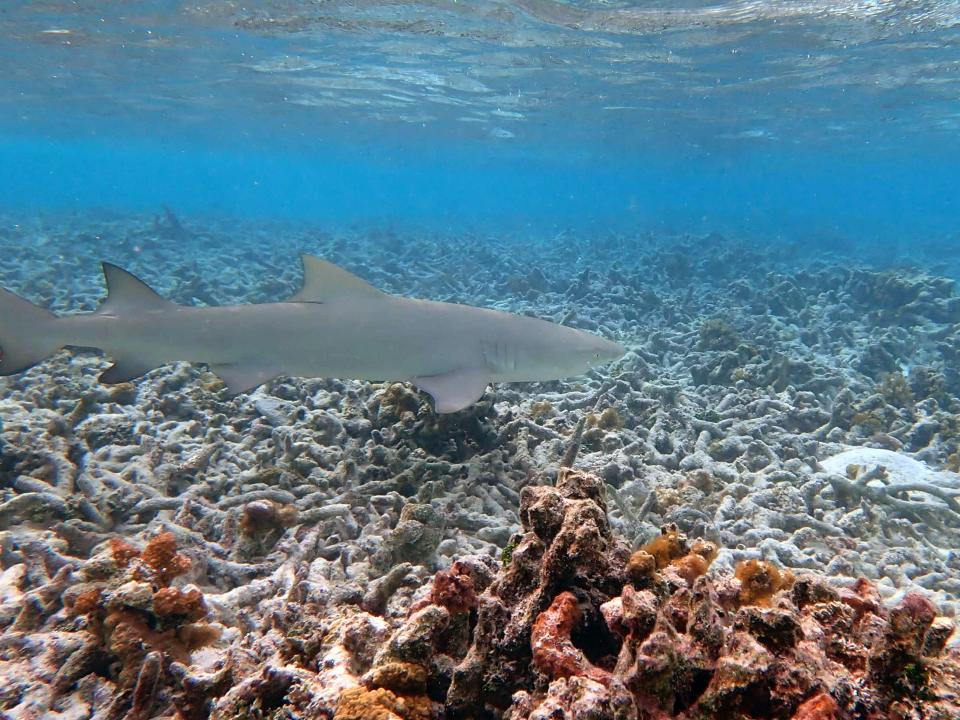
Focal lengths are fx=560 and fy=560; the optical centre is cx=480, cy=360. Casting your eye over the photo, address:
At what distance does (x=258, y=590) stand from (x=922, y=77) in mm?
32898

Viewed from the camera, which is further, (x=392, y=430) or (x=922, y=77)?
(x=922, y=77)

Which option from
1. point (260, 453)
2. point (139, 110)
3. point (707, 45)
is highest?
point (707, 45)

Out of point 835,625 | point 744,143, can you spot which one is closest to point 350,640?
point 835,625

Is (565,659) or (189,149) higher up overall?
(565,659)

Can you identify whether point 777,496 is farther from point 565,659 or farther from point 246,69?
point 246,69

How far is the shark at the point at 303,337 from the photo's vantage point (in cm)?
484

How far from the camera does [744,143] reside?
159ft

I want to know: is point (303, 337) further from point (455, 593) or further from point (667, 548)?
point (667, 548)

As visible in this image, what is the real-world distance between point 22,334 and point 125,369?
853 mm

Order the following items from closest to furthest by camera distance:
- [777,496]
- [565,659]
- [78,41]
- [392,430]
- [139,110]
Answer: [565,659] < [777,496] < [392,430] < [78,41] < [139,110]

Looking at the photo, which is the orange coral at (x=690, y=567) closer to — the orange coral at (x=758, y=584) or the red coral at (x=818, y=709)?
the orange coral at (x=758, y=584)

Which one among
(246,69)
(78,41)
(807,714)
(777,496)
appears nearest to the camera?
(807,714)

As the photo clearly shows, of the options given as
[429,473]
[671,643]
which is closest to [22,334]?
[429,473]

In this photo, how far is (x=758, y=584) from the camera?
6.61 ft
